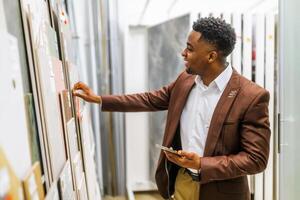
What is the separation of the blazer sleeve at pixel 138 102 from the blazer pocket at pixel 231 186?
553 millimetres

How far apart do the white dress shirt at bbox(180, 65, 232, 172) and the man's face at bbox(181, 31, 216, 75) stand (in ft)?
0.26

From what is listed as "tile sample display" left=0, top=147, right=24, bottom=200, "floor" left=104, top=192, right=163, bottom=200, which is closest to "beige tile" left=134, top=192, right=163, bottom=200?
"floor" left=104, top=192, right=163, bottom=200

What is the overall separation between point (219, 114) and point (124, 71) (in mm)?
1457

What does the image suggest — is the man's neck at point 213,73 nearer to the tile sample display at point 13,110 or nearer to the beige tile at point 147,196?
the tile sample display at point 13,110

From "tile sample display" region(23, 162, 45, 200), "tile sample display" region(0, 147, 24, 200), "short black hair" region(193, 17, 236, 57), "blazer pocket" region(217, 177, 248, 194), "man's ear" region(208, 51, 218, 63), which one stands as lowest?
"blazer pocket" region(217, 177, 248, 194)

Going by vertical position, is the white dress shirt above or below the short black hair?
below

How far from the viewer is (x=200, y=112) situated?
1355mm

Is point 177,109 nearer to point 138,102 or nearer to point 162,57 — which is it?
point 138,102

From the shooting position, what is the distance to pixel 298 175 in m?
1.24

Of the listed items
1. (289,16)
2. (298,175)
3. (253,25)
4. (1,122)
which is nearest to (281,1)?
(289,16)

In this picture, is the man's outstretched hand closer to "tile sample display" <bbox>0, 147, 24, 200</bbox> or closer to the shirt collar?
the shirt collar

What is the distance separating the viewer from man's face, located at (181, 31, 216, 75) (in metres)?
1.32

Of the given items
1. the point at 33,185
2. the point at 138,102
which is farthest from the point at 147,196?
the point at 33,185

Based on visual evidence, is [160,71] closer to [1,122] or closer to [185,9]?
[185,9]
